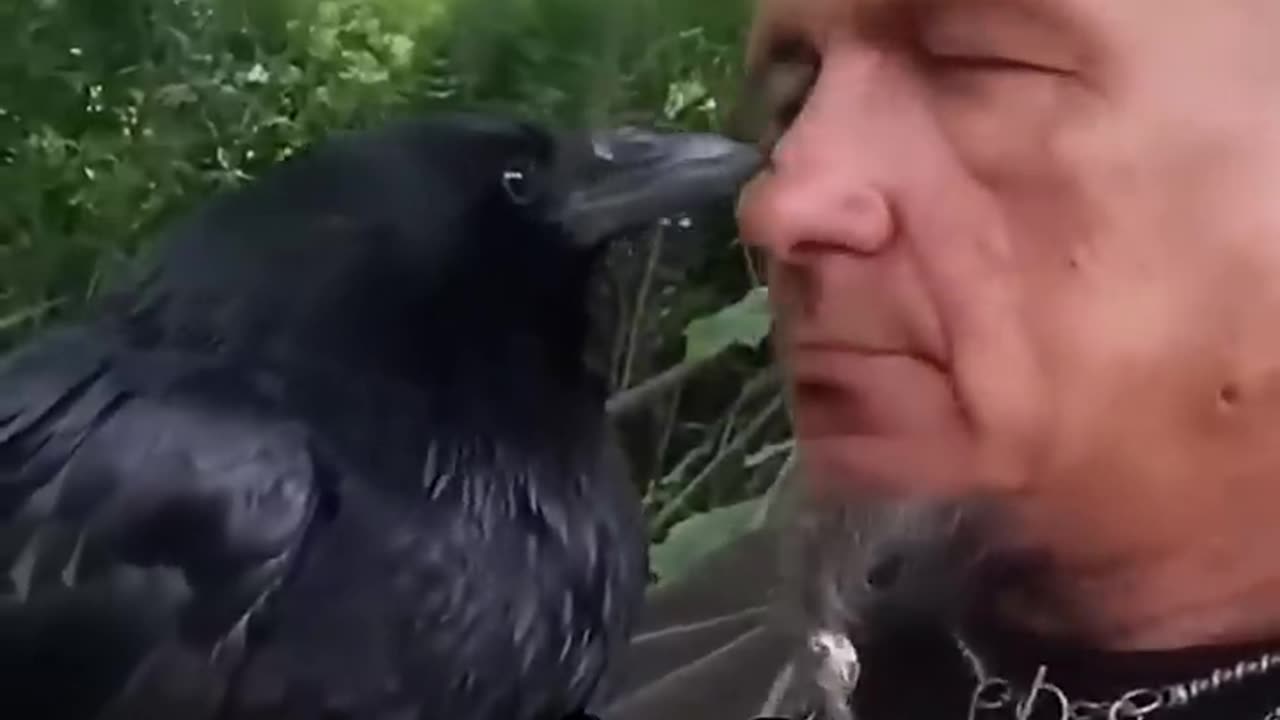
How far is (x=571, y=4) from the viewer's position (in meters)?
0.85

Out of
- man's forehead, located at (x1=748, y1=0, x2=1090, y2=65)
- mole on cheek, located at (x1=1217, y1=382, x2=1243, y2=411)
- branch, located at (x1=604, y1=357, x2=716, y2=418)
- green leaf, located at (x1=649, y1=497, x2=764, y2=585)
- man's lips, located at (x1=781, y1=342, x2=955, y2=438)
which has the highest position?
man's forehead, located at (x1=748, y1=0, x2=1090, y2=65)

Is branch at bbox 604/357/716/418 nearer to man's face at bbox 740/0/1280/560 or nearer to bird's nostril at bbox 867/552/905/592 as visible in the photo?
bird's nostril at bbox 867/552/905/592

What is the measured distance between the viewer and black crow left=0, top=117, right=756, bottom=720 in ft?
2.17

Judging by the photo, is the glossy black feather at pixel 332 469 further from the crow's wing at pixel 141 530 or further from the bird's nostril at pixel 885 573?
the bird's nostril at pixel 885 573

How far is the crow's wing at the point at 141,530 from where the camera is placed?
662 millimetres

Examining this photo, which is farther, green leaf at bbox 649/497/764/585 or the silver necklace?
green leaf at bbox 649/497/764/585

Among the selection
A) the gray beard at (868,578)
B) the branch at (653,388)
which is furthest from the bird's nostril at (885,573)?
the branch at (653,388)

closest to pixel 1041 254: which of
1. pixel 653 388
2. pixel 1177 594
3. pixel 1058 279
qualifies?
pixel 1058 279

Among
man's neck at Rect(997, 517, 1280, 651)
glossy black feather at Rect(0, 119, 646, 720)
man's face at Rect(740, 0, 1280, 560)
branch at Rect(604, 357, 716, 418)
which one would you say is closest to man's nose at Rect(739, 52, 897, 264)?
man's face at Rect(740, 0, 1280, 560)

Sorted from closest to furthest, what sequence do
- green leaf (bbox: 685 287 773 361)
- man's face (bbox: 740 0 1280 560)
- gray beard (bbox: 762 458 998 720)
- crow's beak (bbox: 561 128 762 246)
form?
man's face (bbox: 740 0 1280 560)
gray beard (bbox: 762 458 998 720)
crow's beak (bbox: 561 128 762 246)
green leaf (bbox: 685 287 773 361)

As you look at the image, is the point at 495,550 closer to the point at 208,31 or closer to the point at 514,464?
the point at 514,464

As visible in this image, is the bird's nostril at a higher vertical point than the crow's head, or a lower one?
lower

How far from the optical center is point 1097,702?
0.56m

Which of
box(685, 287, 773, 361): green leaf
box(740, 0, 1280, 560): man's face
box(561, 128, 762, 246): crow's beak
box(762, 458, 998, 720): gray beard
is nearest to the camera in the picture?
box(740, 0, 1280, 560): man's face
